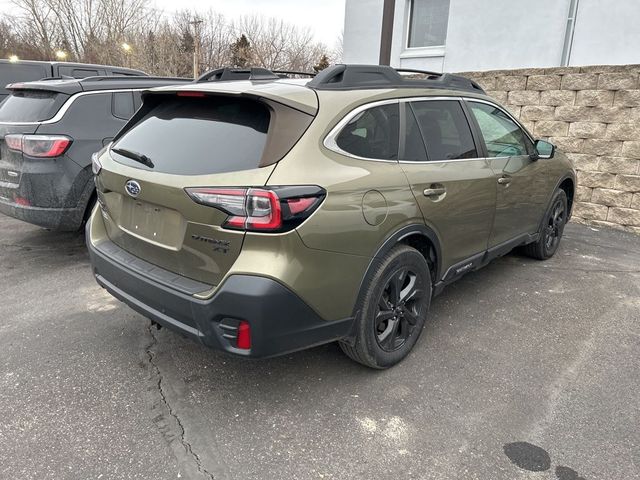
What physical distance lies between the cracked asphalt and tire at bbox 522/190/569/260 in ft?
3.27

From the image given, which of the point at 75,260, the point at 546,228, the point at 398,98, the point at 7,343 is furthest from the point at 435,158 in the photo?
the point at 75,260

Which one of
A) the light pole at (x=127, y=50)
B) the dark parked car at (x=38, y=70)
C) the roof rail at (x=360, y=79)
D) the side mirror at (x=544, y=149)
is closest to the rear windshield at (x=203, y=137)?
the roof rail at (x=360, y=79)

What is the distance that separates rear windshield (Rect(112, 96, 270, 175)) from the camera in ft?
7.90

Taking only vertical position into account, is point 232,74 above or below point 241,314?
above

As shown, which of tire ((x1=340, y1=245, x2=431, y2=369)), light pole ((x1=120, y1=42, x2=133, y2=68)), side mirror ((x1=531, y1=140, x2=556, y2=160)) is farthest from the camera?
light pole ((x1=120, y1=42, x2=133, y2=68))

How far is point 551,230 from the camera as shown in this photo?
517cm

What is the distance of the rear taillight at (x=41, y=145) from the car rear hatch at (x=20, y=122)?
4cm

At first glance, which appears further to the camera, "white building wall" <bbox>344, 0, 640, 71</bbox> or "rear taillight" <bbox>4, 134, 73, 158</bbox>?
"white building wall" <bbox>344, 0, 640, 71</bbox>

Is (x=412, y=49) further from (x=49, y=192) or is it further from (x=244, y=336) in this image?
(x=244, y=336)

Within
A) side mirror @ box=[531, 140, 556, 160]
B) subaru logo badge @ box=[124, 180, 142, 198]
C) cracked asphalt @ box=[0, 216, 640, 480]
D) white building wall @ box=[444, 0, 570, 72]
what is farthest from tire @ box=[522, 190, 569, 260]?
white building wall @ box=[444, 0, 570, 72]

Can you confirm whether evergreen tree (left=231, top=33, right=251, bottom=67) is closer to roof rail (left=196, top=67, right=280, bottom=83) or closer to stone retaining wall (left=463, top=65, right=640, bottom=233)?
stone retaining wall (left=463, top=65, right=640, bottom=233)

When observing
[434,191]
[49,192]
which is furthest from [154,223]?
[49,192]

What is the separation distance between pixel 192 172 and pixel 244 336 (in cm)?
83

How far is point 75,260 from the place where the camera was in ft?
16.4
